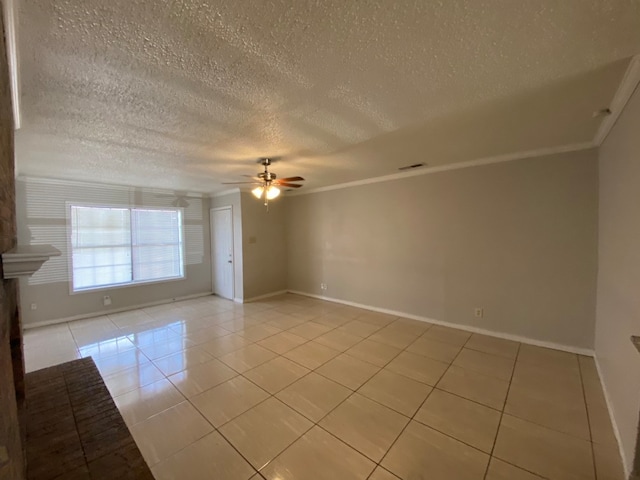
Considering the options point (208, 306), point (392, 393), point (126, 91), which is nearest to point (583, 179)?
point (392, 393)

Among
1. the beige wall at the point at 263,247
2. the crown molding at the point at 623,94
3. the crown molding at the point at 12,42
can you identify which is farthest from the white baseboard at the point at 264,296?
the crown molding at the point at 623,94

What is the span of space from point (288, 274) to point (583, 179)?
5.21 meters

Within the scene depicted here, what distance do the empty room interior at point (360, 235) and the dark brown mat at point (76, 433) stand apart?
2 cm

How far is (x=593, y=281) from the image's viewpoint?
281 centimetres

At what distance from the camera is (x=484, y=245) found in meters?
3.47

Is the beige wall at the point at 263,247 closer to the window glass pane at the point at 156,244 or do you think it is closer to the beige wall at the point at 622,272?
the window glass pane at the point at 156,244

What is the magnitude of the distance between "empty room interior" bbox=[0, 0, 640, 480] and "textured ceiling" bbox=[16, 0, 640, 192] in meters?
0.01

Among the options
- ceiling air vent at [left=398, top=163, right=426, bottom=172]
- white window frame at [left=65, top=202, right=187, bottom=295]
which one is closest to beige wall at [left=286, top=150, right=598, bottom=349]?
ceiling air vent at [left=398, top=163, right=426, bottom=172]

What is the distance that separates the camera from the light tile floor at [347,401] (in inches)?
64.4

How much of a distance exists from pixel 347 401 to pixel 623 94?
3.07 metres

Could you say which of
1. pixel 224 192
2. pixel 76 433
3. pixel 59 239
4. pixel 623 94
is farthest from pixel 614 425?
pixel 59 239

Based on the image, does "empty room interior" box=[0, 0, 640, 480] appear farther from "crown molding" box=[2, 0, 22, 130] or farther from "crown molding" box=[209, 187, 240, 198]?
"crown molding" box=[209, 187, 240, 198]

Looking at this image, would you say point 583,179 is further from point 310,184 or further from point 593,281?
point 310,184

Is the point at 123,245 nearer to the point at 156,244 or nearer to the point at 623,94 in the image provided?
the point at 156,244
